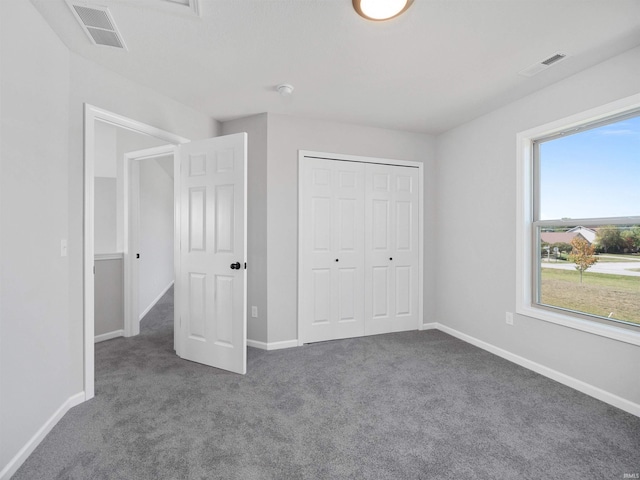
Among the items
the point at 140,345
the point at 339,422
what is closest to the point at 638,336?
the point at 339,422

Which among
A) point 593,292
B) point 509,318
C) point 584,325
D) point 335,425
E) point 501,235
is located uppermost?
point 501,235

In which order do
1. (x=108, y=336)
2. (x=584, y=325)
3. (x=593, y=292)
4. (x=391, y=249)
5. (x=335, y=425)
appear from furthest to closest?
(x=391, y=249), (x=108, y=336), (x=593, y=292), (x=584, y=325), (x=335, y=425)

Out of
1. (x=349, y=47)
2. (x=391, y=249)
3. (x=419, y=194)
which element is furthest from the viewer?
(x=419, y=194)

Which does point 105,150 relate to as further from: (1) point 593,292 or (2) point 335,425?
(1) point 593,292

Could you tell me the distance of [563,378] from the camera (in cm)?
246

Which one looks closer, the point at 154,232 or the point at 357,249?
the point at 357,249

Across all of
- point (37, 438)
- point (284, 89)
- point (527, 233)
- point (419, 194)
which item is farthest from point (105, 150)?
point (527, 233)

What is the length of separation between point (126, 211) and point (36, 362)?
2.19 m

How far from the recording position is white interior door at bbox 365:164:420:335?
363 centimetres

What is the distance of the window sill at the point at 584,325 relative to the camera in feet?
6.82

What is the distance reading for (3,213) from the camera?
149cm

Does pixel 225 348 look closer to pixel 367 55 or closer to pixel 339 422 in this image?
pixel 339 422

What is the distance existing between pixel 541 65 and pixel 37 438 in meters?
4.11

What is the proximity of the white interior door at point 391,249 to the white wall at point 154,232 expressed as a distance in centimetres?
309
